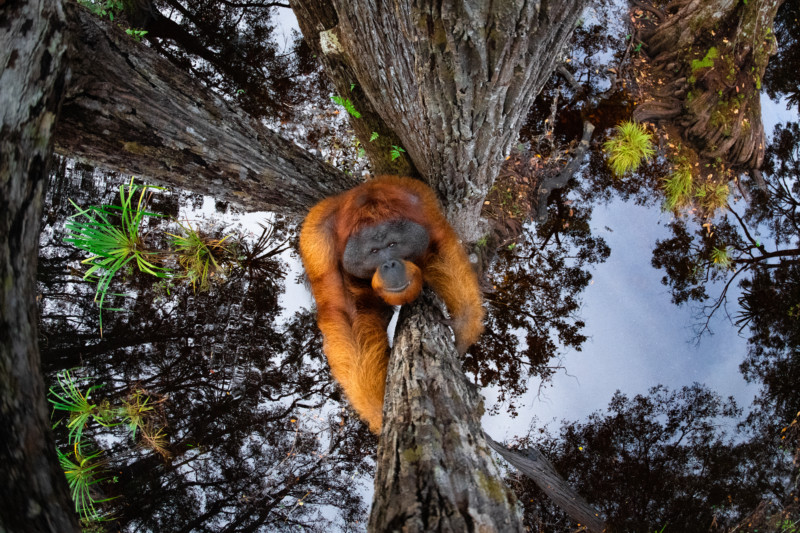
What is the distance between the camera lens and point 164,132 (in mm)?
2334

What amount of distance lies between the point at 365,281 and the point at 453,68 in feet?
3.98

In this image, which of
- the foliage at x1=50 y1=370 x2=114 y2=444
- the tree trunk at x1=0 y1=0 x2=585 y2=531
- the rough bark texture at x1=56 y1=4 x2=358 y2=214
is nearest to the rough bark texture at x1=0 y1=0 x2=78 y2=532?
the tree trunk at x1=0 y1=0 x2=585 y2=531

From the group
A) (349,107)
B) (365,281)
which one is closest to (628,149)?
A: (349,107)

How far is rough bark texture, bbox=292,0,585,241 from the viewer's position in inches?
70.8

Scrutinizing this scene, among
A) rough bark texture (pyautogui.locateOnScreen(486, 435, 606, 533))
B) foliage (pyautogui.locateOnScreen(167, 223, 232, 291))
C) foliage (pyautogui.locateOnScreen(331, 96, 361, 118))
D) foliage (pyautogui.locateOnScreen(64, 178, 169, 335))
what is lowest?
rough bark texture (pyautogui.locateOnScreen(486, 435, 606, 533))

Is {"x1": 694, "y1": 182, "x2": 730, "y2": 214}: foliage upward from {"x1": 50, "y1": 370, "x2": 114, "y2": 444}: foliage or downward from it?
upward

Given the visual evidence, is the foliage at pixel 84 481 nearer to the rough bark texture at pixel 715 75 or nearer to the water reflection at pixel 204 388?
the water reflection at pixel 204 388

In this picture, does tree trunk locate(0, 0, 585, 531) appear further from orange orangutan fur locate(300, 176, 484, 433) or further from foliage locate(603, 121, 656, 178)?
foliage locate(603, 121, 656, 178)

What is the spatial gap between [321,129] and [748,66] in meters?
4.51

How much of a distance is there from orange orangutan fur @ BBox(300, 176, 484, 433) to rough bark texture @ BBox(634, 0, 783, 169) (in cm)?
357

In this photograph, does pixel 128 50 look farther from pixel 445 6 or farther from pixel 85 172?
pixel 85 172

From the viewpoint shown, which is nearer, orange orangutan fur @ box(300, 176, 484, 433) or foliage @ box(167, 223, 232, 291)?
orange orangutan fur @ box(300, 176, 484, 433)

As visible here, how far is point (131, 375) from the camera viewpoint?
12.9 feet

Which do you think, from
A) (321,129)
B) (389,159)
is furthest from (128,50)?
(321,129)
